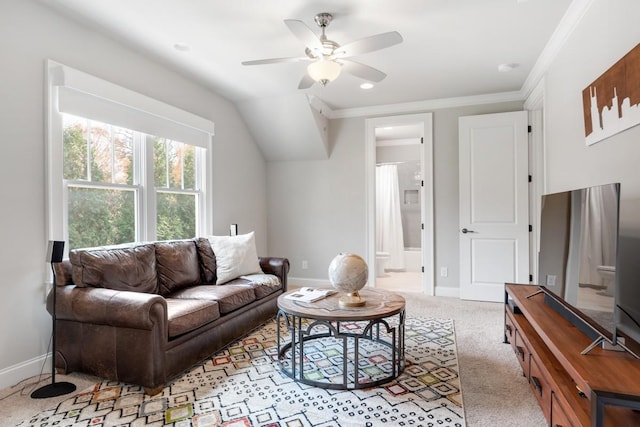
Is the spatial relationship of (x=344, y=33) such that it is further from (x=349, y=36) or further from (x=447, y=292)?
(x=447, y=292)

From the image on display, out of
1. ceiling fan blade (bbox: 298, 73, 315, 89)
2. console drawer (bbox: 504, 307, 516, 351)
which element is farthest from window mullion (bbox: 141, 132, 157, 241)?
console drawer (bbox: 504, 307, 516, 351)

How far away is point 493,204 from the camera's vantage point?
422 centimetres

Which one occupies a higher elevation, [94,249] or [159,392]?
[94,249]

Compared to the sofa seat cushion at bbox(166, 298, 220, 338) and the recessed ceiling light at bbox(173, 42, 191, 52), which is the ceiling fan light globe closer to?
the recessed ceiling light at bbox(173, 42, 191, 52)

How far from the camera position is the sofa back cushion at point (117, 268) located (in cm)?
238

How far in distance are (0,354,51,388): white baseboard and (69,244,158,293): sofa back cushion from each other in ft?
1.99

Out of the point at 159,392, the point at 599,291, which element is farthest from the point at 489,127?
the point at 159,392

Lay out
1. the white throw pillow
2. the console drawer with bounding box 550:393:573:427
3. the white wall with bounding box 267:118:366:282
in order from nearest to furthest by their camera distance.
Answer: the console drawer with bounding box 550:393:573:427
the white throw pillow
the white wall with bounding box 267:118:366:282

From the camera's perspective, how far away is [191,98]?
12.6 feet

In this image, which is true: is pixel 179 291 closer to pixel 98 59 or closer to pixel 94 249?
pixel 94 249

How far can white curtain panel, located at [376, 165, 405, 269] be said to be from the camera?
6.57 m

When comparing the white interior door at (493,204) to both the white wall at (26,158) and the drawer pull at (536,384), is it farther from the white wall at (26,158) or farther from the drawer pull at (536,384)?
the white wall at (26,158)

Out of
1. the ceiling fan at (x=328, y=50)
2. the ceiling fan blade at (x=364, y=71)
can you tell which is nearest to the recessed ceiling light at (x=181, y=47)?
the ceiling fan at (x=328, y=50)

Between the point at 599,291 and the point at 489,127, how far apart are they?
3126 millimetres
